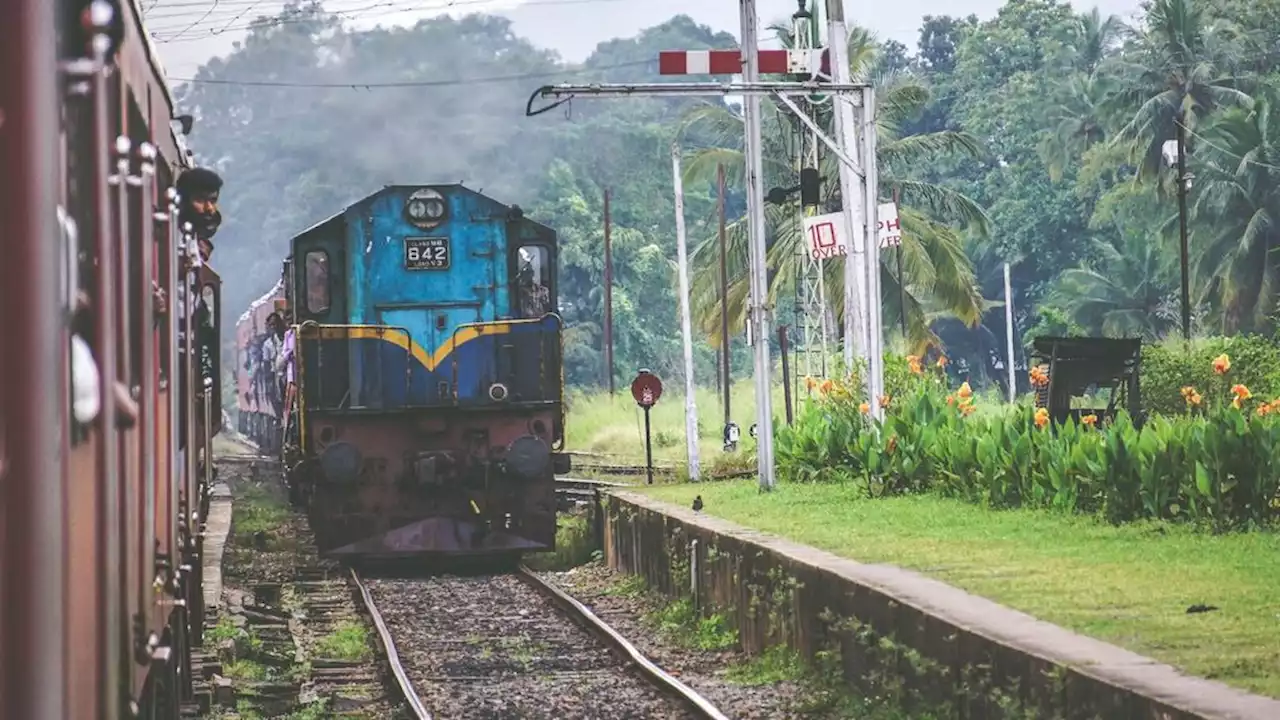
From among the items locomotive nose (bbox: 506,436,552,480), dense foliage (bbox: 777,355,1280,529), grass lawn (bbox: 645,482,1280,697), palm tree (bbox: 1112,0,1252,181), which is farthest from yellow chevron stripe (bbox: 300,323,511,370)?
palm tree (bbox: 1112,0,1252,181)

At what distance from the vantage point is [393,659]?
42.6 ft

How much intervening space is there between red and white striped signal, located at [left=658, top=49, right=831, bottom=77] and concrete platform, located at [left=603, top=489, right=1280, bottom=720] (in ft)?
13.9

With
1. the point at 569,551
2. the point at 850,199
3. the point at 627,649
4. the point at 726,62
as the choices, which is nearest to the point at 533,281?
the point at 726,62

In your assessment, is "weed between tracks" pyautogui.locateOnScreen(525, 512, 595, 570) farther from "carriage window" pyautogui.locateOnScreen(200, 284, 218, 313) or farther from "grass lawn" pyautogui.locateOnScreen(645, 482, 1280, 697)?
"carriage window" pyautogui.locateOnScreen(200, 284, 218, 313)

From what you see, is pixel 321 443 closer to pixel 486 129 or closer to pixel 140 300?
pixel 140 300

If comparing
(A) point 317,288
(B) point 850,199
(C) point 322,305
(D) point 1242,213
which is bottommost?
(C) point 322,305

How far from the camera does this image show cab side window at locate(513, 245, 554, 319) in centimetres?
1878

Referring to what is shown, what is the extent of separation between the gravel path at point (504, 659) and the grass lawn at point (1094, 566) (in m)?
1.78

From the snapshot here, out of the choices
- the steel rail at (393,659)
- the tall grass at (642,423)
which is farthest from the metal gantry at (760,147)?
the tall grass at (642,423)

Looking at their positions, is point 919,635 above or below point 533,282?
below

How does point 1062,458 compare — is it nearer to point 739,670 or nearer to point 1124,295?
point 739,670

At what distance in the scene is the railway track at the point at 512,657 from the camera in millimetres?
11422

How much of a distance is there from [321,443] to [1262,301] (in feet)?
121

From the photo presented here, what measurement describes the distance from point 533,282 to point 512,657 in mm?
5970
